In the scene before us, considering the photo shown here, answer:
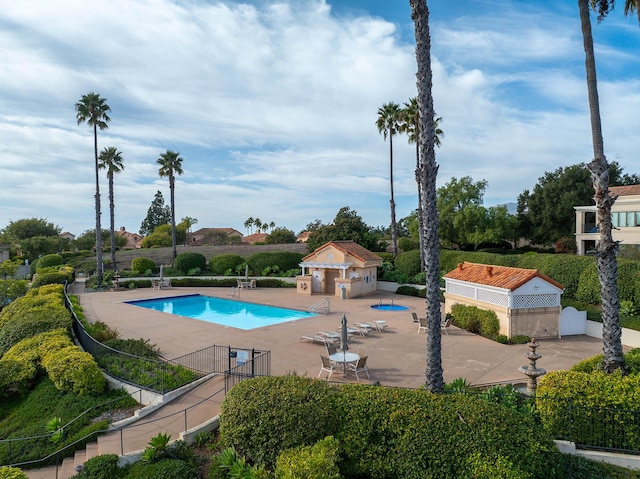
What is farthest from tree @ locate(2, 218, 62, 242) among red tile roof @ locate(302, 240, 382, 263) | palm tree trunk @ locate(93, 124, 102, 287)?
red tile roof @ locate(302, 240, 382, 263)

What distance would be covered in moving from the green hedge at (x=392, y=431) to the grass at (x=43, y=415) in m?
5.47

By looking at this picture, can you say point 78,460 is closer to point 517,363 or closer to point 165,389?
point 165,389

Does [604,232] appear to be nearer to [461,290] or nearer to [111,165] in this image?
[461,290]

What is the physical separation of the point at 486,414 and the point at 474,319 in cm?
1213

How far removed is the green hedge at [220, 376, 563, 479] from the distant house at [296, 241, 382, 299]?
2136 cm

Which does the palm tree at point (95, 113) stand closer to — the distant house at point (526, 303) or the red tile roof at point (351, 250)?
the red tile roof at point (351, 250)

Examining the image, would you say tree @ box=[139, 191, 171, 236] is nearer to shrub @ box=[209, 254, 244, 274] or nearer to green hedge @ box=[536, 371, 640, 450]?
shrub @ box=[209, 254, 244, 274]

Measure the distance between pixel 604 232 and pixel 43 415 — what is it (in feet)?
56.3

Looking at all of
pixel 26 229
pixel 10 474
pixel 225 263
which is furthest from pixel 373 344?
pixel 26 229

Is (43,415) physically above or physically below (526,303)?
below

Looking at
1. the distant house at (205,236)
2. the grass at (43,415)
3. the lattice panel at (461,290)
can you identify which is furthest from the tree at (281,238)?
the grass at (43,415)

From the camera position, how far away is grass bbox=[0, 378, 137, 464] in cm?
1059

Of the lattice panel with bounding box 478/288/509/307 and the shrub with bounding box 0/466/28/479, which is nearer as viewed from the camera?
the shrub with bounding box 0/466/28/479

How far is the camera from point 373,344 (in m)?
16.8
